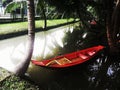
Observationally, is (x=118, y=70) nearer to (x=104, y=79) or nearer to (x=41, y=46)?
(x=104, y=79)

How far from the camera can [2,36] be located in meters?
18.4

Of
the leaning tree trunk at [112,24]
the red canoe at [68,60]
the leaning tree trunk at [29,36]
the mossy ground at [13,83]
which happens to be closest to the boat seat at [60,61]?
the red canoe at [68,60]

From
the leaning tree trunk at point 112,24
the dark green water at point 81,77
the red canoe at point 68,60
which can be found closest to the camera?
the dark green water at point 81,77

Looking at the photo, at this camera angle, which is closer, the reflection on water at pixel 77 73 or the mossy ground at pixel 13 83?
the mossy ground at pixel 13 83

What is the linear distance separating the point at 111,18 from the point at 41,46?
6.09 metres

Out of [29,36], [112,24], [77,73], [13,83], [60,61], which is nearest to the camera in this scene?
[13,83]

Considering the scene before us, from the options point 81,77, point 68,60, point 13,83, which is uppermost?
point 13,83

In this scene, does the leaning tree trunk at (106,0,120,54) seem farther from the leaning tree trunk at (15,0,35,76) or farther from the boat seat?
the leaning tree trunk at (15,0,35,76)

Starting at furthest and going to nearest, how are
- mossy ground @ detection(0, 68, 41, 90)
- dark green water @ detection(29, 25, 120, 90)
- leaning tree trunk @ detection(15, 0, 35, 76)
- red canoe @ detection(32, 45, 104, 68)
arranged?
1. red canoe @ detection(32, 45, 104, 68)
2. dark green water @ detection(29, 25, 120, 90)
3. leaning tree trunk @ detection(15, 0, 35, 76)
4. mossy ground @ detection(0, 68, 41, 90)

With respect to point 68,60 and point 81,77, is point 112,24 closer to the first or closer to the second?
point 68,60

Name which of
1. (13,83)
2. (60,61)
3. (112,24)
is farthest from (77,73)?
(112,24)

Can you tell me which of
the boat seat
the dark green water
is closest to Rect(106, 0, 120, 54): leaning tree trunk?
the dark green water

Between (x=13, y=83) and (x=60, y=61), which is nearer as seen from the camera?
(x=13, y=83)

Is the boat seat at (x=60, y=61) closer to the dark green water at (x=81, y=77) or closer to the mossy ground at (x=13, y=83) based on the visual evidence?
the dark green water at (x=81, y=77)
